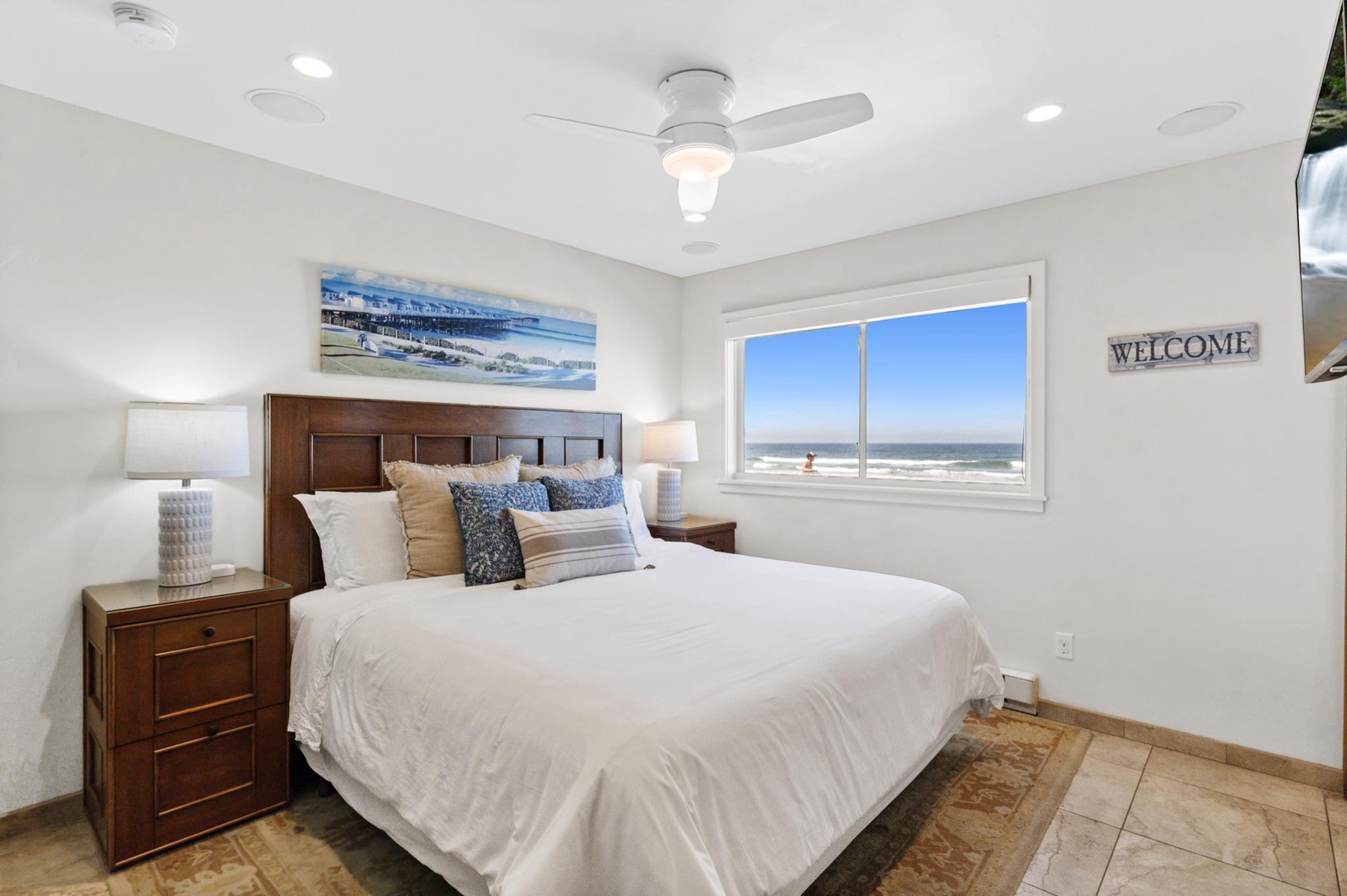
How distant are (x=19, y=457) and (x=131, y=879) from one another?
4.70 feet

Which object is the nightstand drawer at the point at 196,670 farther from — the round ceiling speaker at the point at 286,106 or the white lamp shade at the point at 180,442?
the round ceiling speaker at the point at 286,106

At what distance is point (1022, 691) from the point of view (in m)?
3.20

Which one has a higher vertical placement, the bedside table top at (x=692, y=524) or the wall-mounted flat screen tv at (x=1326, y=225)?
the wall-mounted flat screen tv at (x=1326, y=225)

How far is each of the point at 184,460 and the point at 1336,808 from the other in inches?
168

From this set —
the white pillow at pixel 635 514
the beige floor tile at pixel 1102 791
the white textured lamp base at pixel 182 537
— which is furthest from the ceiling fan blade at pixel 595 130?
the beige floor tile at pixel 1102 791

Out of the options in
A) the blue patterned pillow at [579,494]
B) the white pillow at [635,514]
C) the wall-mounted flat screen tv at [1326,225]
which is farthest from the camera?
the white pillow at [635,514]

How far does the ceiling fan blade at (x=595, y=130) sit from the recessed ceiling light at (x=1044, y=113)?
135 centimetres

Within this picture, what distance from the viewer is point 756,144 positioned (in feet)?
6.99

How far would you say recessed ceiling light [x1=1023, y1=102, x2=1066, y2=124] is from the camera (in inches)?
92.5

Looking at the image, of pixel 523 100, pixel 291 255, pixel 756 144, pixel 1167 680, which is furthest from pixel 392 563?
pixel 1167 680

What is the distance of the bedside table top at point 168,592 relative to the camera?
2.12m

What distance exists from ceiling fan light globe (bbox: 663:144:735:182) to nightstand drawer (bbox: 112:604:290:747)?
6.74 ft

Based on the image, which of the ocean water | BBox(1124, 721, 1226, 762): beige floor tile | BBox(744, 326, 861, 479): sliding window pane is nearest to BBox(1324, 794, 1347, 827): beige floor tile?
BBox(1124, 721, 1226, 762): beige floor tile

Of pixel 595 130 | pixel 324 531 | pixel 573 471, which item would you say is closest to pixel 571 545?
pixel 573 471
